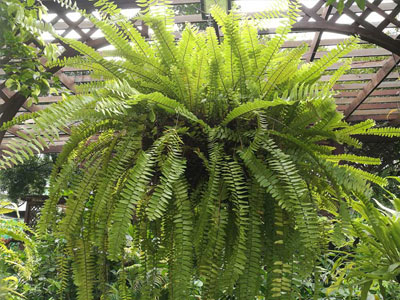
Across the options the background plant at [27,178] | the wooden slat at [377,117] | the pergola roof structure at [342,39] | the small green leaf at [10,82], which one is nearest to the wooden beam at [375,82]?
the pergola roof structure at [342,39]

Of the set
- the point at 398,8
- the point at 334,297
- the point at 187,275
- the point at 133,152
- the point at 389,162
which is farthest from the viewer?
the point at 389,162

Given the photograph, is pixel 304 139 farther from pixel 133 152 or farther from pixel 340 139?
pixel 133 152

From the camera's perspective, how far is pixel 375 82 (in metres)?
4.50

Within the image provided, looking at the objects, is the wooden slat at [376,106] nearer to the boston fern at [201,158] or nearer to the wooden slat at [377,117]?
the wooden slat at [377,117]

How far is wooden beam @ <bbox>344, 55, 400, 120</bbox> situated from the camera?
13.6 feet

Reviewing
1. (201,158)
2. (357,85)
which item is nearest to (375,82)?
(357,85)

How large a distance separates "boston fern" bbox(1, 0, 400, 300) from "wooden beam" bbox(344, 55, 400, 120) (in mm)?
3504

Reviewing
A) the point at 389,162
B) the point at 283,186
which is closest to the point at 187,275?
the point at 283,186

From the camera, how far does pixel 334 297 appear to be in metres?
2.18

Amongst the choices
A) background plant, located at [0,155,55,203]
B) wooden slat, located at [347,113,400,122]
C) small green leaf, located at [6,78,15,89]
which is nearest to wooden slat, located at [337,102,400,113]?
wooden slat, located at [347,113,400,122]

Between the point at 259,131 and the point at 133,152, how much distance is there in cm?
31

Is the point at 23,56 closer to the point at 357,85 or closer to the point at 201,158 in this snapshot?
the point at 201,158

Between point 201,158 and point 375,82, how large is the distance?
4.10 meters

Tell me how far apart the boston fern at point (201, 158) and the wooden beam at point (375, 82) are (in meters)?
3.50
